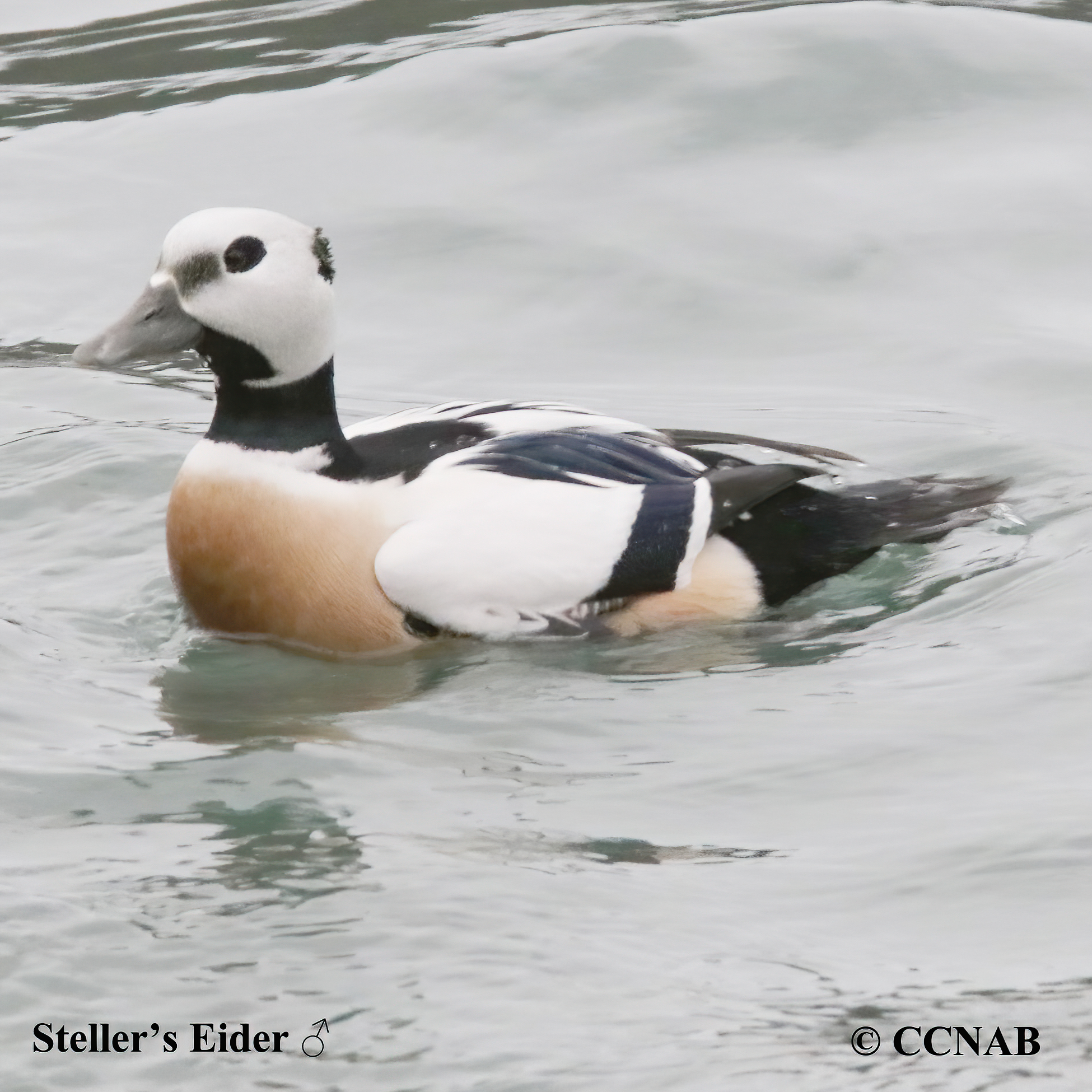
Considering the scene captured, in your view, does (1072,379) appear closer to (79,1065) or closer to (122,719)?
(122,719)

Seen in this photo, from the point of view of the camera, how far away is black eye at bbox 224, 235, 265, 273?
5.87 m

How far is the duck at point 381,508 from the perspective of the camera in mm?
5898

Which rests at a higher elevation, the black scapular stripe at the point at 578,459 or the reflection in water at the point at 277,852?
the black scapular stripe at the point at 578,459

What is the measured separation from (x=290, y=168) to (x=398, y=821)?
6.86 m

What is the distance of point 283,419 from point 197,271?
53 centimetres

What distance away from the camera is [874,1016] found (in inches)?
145

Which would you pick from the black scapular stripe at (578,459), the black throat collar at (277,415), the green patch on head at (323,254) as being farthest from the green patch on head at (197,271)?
the black scapular stripe at (578,459)

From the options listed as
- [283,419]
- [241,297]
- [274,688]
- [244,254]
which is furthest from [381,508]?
[244,254]

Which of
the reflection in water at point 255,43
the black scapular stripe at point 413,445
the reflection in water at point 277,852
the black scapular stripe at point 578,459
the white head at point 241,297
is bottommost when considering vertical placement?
the reflection in water at point 277,852

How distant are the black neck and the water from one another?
0.65 metres

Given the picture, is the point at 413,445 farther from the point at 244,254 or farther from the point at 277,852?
the point at 277,852

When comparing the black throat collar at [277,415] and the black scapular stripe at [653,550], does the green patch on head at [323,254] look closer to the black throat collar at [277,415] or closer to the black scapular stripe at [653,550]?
the black throat collar at [277,415]

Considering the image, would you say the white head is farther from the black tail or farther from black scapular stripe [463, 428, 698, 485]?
the black tail

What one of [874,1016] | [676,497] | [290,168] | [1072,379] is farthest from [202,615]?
[290,168]
